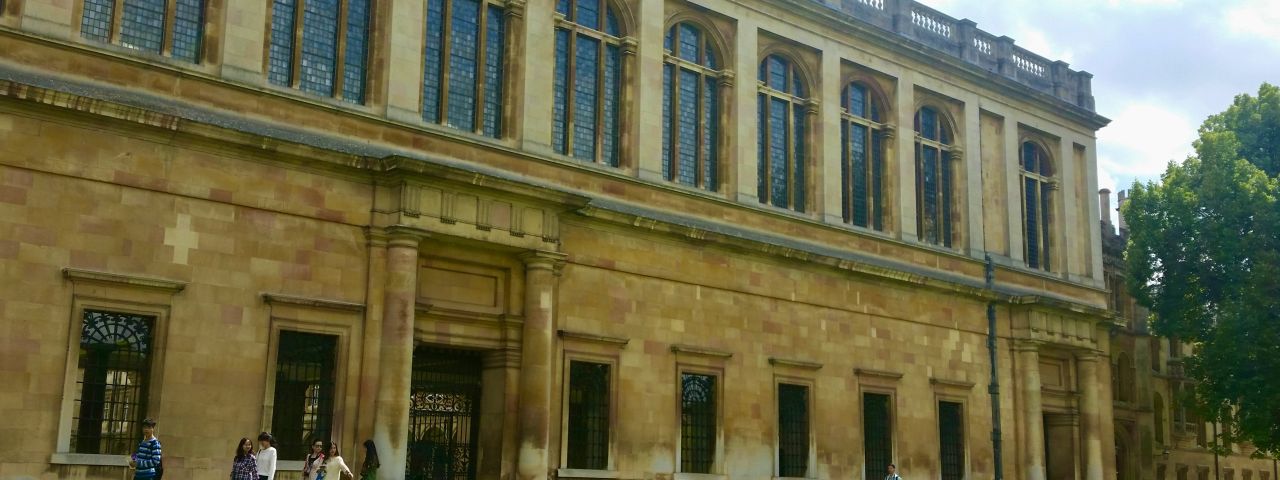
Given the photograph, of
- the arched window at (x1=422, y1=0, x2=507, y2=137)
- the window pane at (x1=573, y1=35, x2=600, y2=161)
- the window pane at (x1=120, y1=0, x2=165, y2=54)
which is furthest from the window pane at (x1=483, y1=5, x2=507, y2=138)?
the window pane at (x1=120, y1=0, x2=165, y2=54)

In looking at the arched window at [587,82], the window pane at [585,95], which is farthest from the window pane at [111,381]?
the window pane at [585,95]

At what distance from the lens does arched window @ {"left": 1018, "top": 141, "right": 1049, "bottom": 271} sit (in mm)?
35469

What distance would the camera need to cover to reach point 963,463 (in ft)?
103

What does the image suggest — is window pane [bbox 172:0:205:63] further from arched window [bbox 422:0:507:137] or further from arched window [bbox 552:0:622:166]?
arched window [bbox 552:0:622:166]

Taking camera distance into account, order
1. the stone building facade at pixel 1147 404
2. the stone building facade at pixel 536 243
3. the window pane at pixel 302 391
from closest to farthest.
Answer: the stone building facade at pixel 536 243 → the window pane at pixel 302 391 → the stone building facade at pixel 1147 404

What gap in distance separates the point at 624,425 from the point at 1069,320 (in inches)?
614

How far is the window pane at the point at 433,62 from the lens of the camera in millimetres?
23062

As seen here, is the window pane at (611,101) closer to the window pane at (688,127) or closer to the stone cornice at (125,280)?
the window pane at (688,127)

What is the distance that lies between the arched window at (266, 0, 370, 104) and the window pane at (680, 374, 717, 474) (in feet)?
28.7

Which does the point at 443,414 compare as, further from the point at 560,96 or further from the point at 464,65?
the point at 560,96

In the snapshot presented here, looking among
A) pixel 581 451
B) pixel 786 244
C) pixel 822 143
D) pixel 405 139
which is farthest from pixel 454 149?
pixel 822 143

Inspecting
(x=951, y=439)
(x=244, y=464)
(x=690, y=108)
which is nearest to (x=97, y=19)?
(x=244, y=464)

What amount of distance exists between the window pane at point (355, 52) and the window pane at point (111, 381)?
5521 millimetres

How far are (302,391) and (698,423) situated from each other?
28.5 feet
